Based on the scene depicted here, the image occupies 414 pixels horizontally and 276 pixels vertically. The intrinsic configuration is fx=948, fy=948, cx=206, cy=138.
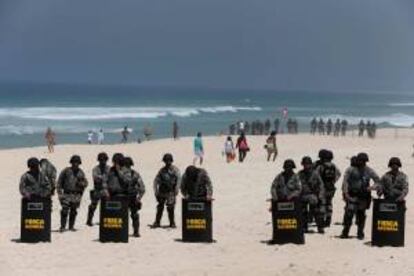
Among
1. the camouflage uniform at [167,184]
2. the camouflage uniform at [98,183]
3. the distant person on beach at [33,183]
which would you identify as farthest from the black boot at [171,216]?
the distant person on beach at [33,183]

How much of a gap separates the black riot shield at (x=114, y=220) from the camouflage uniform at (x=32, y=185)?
1.16 metres

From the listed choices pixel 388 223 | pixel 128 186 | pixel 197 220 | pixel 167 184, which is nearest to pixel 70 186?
pixel 128 186

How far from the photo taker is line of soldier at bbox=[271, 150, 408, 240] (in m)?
16.0

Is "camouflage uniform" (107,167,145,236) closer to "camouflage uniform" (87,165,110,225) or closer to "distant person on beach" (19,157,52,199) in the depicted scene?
"camouflage uniform" (87,165,110,225)

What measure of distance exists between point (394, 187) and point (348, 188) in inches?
33.0

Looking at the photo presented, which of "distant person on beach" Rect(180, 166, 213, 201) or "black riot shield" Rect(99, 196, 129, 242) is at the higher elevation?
"distant person on beach" Rect(180, 166, 213, 201)

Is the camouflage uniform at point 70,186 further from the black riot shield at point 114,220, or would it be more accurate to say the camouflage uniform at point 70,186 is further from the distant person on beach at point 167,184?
the distant person on beach at point 167,184

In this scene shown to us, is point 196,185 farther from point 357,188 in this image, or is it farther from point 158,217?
point 357,188

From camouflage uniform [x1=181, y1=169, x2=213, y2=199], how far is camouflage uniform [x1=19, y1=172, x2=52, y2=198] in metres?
2.44

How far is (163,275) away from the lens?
44.4ft

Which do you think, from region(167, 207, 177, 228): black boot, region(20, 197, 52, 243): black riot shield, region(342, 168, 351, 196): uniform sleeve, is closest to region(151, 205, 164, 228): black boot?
region(167, 207, 177, 228): black boot

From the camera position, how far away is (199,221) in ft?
53.2

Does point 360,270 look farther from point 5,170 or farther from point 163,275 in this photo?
point 5,170

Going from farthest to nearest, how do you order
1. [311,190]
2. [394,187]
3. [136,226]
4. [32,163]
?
[311,190], [136,226], [32,163], [394,187]
